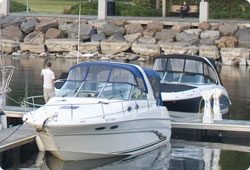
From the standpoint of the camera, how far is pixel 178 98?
21422mm

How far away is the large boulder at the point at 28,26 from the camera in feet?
159

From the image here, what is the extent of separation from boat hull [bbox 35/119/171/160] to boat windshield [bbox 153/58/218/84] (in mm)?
5107

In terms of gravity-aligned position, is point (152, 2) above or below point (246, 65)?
above

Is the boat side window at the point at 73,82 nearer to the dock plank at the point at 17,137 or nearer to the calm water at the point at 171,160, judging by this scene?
the dock plank at the point at 17,137

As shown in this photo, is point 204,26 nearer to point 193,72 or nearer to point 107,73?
point 193,72

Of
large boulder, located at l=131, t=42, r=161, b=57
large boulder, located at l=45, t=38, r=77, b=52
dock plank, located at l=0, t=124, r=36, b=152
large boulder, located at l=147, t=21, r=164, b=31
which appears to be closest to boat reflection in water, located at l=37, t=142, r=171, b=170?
dock plank, located at l=0, t=124, r=36, b=152

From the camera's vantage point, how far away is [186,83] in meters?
22.6

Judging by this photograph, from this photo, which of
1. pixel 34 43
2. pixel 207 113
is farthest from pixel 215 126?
pixel 34 43

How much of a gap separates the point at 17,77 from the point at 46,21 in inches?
650

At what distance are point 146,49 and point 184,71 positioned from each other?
20.8 m

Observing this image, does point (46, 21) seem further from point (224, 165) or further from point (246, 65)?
point (224, 165)

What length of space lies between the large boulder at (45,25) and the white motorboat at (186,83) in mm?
25614

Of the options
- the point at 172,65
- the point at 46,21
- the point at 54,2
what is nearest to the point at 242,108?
the point at 172,65

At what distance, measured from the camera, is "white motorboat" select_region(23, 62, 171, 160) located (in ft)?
52.5
